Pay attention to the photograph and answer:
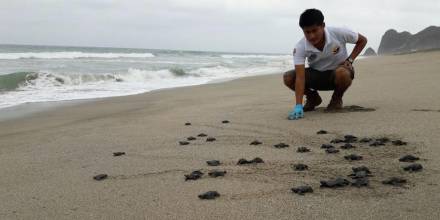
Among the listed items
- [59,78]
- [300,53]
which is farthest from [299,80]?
[59,78]

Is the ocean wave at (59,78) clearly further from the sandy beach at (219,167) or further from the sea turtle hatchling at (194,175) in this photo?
the sea turtle hatchling at (194,175)

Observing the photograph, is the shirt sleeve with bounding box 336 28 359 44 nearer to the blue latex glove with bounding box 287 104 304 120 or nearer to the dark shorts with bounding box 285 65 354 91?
the dark shorts with bounding box 285 65 354 91

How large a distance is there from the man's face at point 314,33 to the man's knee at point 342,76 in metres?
0.59

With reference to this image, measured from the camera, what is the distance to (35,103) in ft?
33.7

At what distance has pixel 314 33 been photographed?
5.55 meters

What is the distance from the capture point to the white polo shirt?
19.2 feet

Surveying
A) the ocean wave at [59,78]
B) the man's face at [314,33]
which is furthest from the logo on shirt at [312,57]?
the ocean wave at [59,78]

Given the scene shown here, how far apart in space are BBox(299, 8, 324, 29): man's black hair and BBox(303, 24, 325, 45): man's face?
0.05 metres

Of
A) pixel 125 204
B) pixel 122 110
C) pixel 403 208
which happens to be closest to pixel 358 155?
pixel 403 208

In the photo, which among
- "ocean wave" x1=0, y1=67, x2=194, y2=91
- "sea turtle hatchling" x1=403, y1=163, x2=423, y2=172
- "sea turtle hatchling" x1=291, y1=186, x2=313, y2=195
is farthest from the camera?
"ocean wave" x1=0, y1=67, x2=194, y2=91

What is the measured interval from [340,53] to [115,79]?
493 inches

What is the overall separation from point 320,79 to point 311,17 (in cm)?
122

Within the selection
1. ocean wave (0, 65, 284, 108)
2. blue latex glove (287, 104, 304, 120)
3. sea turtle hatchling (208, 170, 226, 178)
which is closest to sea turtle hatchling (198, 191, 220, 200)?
sea turtle hatchling (208, 170, 226, 178)

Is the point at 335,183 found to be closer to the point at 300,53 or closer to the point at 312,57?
the point at 300,53
